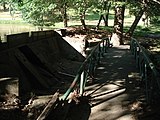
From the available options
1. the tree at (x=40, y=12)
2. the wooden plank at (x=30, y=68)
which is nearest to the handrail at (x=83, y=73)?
the wooden plank at (x=30, y=68)

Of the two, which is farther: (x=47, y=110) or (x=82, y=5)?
(x=82, y=5)

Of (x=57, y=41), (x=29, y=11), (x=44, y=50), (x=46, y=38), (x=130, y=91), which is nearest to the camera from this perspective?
(x=130, y=91)

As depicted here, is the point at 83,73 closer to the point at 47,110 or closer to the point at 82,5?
the point at 47,110

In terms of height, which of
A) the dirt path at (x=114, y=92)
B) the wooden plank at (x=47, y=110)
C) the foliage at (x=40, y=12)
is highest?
the foliage at (x=40, y=12)

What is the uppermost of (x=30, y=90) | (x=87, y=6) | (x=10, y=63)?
(x=87, y=6)

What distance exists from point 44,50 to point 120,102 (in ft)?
23.6

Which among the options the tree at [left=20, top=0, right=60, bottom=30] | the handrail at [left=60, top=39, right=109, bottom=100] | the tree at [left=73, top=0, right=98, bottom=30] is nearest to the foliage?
the tree at [left=20, top=0, right=60, bottom=30]

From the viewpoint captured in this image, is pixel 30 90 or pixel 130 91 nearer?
pixel 130 91

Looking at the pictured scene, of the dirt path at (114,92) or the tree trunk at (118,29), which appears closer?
the dirt path at (114,92)

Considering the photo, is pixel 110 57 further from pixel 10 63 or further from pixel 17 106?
pixel 17 106

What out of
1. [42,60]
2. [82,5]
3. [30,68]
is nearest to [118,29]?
[82,5]

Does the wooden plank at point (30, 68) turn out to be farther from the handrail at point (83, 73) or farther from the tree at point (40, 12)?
the tree at point (40, 12)

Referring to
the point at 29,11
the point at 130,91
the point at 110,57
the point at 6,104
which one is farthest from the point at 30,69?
the point at 29,11

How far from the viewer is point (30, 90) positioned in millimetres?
10008
